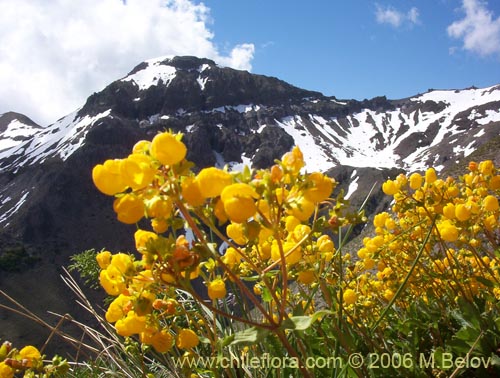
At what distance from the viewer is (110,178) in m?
1.31

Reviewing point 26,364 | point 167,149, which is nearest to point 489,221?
point 167,149

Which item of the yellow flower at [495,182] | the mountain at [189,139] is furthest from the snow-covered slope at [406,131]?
the yellow flower at [495,182]

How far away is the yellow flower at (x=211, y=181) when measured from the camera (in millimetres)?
1258

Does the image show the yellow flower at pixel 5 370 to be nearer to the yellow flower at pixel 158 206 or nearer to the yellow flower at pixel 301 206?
the yellow flower at pixel 158 206

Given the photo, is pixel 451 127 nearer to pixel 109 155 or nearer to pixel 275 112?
pixel 275 112

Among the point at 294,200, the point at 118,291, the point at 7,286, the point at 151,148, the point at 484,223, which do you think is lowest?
the point at 7,286

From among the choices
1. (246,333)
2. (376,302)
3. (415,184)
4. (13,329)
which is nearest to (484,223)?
(415,184)

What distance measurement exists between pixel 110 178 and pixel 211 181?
0.37 metres

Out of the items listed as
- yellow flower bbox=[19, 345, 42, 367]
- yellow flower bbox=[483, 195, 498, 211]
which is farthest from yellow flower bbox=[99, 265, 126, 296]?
yellow flower bbox=[483, 195, 498, 211]

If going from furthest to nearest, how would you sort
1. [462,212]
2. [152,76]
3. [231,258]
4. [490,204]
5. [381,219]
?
[152,76] < [381,219] < [490,204] < [462,212] < [231,258]

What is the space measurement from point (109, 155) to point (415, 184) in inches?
3654

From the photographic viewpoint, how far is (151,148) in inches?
49.2

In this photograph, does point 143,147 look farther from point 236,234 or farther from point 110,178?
point 236,234

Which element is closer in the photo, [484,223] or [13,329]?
[484,223]
